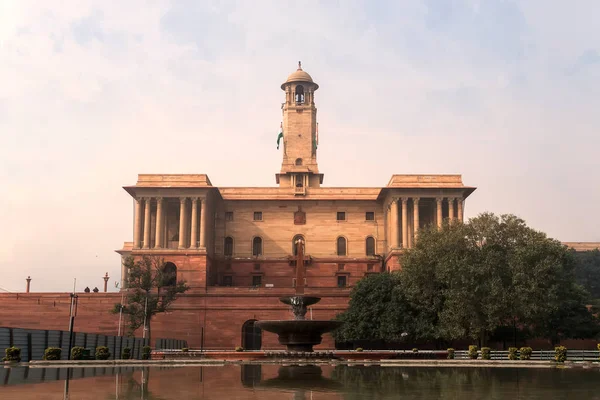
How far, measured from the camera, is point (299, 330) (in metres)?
32.1

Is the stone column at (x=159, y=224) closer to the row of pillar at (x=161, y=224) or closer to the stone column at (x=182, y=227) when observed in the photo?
the row of pillar at (x=161, y=224)

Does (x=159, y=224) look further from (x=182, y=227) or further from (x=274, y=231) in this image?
(x=274, y=231)

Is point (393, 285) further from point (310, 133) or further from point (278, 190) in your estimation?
point (310, 133)

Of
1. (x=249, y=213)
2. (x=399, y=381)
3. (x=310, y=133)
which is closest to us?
(x=399, y=381)

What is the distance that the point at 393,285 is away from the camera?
49344 mm

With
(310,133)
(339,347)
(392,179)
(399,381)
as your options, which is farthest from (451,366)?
(310,133)

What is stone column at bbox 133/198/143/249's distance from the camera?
61500 millimetres

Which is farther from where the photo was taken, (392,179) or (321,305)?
(392,179)

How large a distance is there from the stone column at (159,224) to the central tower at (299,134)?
14807mm

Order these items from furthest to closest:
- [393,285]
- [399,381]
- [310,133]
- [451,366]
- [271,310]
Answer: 1. [310,133]
2. [271,310]
3. [393,285]
4. [451,366]
5. [399,381]

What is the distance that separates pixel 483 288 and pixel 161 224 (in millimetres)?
30718

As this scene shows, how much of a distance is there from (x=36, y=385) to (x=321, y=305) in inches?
1685

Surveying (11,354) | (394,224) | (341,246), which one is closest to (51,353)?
(11,354)

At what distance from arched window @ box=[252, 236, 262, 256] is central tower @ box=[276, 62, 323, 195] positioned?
766 centimetres
